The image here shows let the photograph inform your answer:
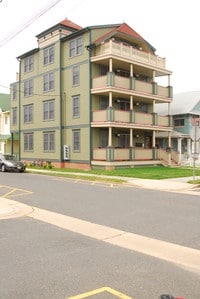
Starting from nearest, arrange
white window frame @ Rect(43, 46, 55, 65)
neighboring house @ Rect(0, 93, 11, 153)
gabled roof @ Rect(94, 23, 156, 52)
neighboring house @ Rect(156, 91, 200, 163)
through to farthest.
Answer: gabled roof @ Rect(94, 23, 156, 52) < white window frame @ Rect(43, 46, 55, 65) < neighboring house @ Rect(156, 91, 200, 163) < neighboring house @ Rect(0, 93, 11, 153)

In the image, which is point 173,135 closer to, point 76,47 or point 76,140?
point 76,140

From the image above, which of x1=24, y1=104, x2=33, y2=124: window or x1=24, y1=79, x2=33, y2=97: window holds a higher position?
x1=24, y1=79, x2=33, y2=97: window

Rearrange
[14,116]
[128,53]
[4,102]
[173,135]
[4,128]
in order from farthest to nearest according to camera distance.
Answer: [4,102] < [4,128] < [14,116] < [173,135] < [128,53]

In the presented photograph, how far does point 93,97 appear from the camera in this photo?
100ft

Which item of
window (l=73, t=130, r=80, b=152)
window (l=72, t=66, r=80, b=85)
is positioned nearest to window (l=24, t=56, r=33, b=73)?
window (l=72, t=66, r=80, b=85)

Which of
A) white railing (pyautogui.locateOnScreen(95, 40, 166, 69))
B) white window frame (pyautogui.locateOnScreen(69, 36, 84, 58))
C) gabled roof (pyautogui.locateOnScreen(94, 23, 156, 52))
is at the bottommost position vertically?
white railing (pyautogui.locateOnScreen(95, 40, 166, 69))

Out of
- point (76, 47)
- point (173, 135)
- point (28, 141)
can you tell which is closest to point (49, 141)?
point (28, 141)

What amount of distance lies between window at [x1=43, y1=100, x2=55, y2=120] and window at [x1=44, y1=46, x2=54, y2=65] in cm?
398

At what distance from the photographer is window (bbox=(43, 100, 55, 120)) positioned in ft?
112

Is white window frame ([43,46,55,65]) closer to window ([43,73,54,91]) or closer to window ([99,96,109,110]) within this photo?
window ([43,73,54,91])

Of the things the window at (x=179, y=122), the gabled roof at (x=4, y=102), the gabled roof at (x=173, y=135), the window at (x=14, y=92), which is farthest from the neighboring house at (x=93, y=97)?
the gabled roof at (x=4, y=102)

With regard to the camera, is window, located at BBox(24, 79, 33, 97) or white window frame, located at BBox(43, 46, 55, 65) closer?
white window frame, located at BBox(43, 46, 55, 65)

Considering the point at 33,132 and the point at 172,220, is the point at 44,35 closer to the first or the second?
the point at 33,132

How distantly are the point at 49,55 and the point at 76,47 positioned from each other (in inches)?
160
